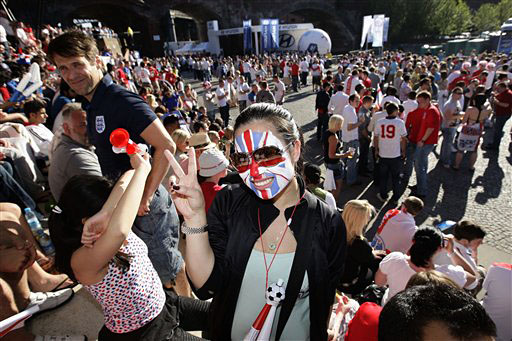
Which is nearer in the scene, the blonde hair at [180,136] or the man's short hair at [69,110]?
the man's short hair at [69,110]

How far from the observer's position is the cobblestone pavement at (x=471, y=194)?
16.4 feet

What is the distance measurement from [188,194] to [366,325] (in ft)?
4.56

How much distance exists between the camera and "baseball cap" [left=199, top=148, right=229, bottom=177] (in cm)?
330

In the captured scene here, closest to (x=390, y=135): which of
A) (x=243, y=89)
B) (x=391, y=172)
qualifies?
(x=391, y=172)

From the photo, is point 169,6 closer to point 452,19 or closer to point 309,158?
point 309,158

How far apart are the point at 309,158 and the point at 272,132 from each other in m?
6.50

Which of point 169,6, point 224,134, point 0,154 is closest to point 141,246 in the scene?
point 0,154

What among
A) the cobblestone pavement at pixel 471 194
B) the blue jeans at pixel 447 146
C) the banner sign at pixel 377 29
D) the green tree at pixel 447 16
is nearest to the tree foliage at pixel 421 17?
the green tree at pixel 447 16

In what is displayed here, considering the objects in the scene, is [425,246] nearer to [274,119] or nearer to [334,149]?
[274,119]

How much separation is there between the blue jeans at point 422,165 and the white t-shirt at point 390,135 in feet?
1.83

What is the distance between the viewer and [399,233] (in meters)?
3.66

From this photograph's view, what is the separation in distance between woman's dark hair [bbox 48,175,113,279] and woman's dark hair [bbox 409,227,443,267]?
248 cm

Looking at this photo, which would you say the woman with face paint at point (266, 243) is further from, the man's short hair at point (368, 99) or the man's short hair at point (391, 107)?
the man's short hair at point (368, 99)

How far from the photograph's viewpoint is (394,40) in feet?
128
